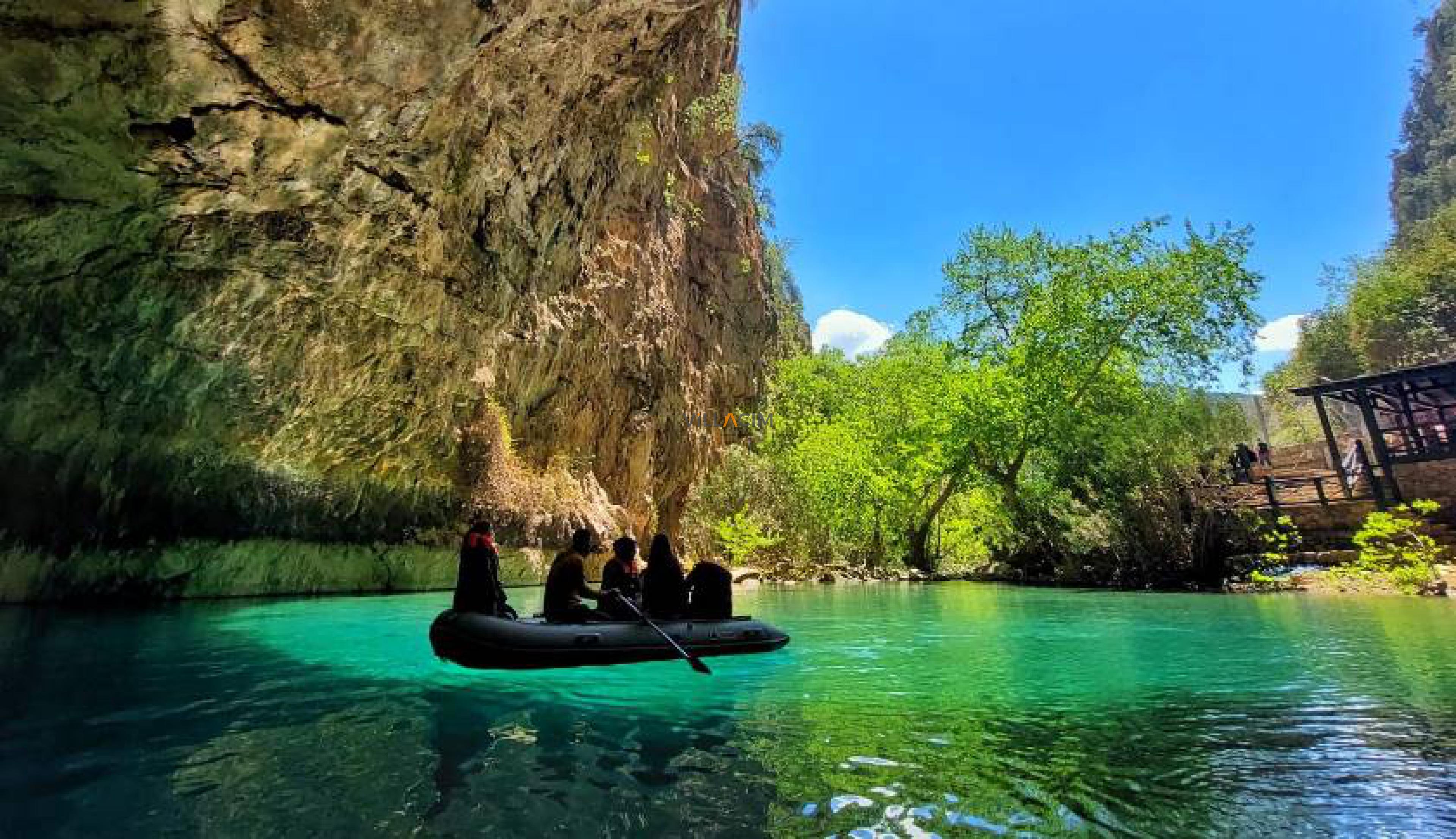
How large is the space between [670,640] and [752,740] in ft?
10.2

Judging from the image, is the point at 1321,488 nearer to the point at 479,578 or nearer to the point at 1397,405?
the point at 1397,405

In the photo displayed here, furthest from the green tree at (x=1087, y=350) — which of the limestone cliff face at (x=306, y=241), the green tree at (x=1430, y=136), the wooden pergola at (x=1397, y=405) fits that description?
the green tree at (x=1430, y=136)

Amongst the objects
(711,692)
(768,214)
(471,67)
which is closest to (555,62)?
(471,67)

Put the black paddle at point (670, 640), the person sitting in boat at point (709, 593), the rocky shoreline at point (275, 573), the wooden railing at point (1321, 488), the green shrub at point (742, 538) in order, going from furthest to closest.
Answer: the green shrub at point (742, 538), the wooden railing at point (1321, 488), the rocky shoreline at point (275, 573), the person sitting in boat at point (709, 593), the black paddle at point (670, 640)

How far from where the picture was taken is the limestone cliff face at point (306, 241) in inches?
350

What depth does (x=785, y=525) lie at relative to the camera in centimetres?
3062

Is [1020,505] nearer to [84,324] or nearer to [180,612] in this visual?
[180,612]

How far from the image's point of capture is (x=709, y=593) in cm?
916

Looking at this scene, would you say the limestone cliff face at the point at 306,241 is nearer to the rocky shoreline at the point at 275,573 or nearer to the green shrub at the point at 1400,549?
the rocky shoreline at the point at 275,573

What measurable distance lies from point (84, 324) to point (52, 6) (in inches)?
238

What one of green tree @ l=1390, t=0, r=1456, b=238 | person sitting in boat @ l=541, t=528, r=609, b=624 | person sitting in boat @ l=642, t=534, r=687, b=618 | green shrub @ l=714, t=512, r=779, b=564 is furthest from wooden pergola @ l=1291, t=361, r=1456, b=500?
green tree @ l=1390, t=0, r=1456, b=238

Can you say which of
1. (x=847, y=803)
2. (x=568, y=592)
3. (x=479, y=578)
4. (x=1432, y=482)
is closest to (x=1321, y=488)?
(x=1432, y=482)

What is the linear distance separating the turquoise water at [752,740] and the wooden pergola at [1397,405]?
13310 millimetres

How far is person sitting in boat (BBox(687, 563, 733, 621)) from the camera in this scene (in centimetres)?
908
